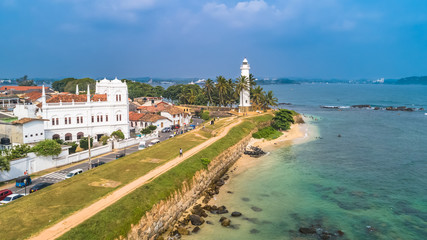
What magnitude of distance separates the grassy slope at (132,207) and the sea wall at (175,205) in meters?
0.52

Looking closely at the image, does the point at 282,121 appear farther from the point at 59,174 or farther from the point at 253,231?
the point at 59,174

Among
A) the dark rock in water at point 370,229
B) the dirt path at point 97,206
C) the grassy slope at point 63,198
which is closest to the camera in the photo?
the dirt path at point 97,206

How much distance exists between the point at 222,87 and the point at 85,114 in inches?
1834

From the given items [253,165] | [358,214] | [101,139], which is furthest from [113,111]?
[358,214]

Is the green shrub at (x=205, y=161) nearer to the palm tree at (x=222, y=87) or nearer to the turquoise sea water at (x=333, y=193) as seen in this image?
the turquoise sea water at (x=333, y=193)

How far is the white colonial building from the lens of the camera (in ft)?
166

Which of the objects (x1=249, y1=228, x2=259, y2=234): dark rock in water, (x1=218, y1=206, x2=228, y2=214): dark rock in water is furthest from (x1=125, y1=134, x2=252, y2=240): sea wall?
(x1=249, y1=228, x2=259, y2=234): dark rock in water

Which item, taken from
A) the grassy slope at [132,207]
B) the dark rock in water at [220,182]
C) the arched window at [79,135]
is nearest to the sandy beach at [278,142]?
the dark rock in water at [220,182]

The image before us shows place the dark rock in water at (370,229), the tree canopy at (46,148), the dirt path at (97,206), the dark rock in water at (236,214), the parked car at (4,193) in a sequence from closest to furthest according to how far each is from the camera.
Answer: the dirt path at (97,206), the dark rock in water at (370,229), the parked car at (4,193), the dark rock in water at (236,214), the tree canopy at (46,148)

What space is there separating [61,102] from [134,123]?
19652 millimetres

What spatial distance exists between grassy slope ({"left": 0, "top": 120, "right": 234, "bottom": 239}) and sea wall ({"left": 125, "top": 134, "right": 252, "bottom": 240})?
4989 mm

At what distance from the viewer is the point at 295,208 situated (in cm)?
3119

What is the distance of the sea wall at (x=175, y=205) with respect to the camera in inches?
939

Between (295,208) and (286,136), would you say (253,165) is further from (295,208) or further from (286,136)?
(286,136)
